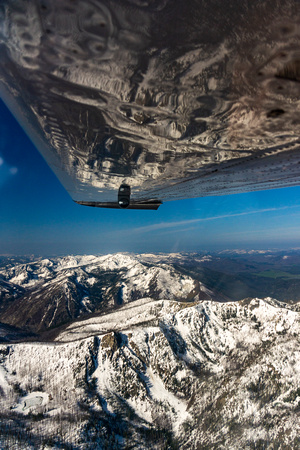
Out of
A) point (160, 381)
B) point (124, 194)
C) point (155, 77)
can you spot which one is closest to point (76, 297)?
point (160, 381)

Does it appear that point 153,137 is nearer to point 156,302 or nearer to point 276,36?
point 276,36

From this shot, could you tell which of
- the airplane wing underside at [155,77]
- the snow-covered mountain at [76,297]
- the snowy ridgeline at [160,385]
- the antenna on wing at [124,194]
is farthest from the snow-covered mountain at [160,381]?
the airplane wing underside at [155,77]

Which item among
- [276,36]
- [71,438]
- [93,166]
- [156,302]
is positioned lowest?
[71,438]

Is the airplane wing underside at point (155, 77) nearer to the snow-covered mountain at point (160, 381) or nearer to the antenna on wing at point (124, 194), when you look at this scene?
the antenna on wing at point (124, 194)

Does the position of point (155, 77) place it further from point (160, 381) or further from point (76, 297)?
point (76, 297)

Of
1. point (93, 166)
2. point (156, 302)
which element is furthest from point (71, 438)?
point (93, 166)

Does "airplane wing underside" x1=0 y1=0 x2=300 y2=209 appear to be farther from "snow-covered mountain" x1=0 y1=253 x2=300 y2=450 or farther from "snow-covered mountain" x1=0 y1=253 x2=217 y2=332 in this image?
"snow-covered mountain" x1=0 y1=253 x2=217 y2=332

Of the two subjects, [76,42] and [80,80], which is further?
[80,80]
